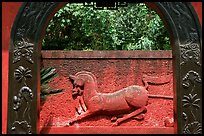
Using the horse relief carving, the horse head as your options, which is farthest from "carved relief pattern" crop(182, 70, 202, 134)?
the horse head

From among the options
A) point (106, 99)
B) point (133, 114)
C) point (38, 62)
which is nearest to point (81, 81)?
point (106, 99)

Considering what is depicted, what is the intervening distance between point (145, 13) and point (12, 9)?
7497 mm

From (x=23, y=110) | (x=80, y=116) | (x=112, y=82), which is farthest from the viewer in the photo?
(x=112, y=82)

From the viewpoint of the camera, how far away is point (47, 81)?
20.7 ft

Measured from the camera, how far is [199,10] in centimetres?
331

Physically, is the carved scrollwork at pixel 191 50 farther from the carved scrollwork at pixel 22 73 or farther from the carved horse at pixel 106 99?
the carved horse at pixel 106 99

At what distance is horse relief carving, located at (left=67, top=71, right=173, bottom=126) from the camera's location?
633cm

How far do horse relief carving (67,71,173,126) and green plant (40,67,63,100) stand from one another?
0.31 m

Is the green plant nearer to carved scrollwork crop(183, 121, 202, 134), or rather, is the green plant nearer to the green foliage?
carved scrollwork crop(183, 121, 202, 134)

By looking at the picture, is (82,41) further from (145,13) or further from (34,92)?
(34,92)

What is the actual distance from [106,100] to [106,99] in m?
0.02

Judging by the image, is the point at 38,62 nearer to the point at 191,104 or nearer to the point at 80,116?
the point at 191,104

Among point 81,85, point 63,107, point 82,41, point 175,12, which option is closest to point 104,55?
point 81,85

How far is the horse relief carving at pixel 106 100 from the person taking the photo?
6328 mm
